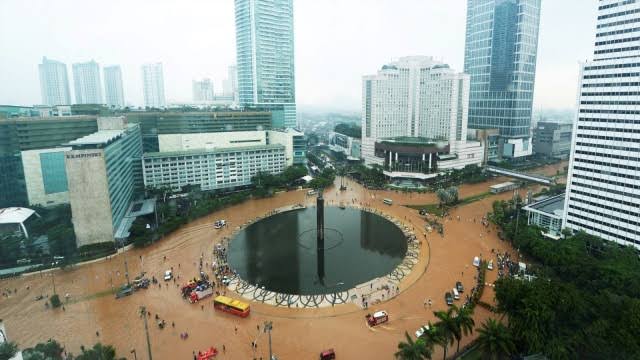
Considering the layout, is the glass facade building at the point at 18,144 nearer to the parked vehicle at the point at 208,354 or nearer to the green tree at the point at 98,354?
the green tree at the point at 98,354

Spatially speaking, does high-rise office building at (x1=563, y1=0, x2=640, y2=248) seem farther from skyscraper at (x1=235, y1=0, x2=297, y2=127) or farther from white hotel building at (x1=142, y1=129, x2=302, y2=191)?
skyscraper at (x1=235, y1=0, x2=297, y2=127)

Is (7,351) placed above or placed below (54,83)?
below

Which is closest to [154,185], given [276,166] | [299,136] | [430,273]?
[276,166]

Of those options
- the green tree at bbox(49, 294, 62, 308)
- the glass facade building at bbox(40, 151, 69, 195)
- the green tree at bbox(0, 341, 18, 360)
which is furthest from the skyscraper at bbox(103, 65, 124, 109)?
the green tree at bbox(0, 341, 18, 360)

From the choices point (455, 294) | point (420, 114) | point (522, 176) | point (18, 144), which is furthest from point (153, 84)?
point (455, 294)

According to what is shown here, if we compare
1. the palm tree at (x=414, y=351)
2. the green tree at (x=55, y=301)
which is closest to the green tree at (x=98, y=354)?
the green tree at (x=55, y=301)

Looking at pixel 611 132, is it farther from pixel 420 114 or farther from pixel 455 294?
pixel 420 114
